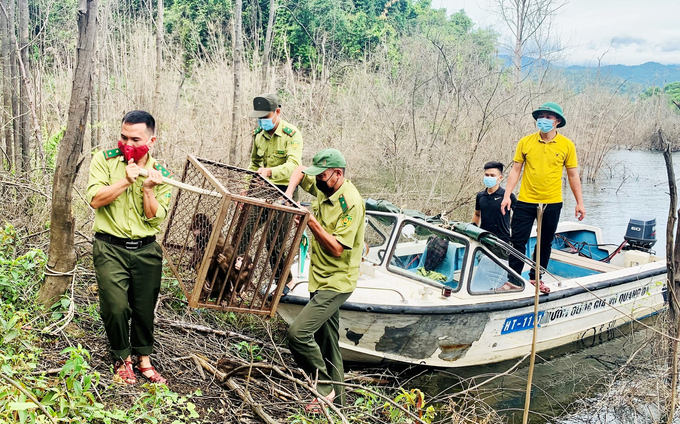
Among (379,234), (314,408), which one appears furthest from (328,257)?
(379,234)

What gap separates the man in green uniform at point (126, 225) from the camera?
139 inches

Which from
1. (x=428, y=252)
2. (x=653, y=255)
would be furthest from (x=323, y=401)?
(x=653, y=255)

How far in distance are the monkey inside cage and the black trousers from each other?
10.7 feet

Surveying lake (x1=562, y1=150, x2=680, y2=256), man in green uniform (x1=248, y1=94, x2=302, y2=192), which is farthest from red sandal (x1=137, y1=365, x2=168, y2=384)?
lake (x1=562, y1=150, x2=680, y2=256)

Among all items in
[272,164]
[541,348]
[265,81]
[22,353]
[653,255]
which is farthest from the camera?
[265,81]

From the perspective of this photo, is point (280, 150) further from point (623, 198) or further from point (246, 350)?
point (623, 198)

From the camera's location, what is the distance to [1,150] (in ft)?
21.4

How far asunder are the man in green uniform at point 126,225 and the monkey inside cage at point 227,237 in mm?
274

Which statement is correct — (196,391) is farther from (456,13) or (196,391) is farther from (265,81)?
(456,13)

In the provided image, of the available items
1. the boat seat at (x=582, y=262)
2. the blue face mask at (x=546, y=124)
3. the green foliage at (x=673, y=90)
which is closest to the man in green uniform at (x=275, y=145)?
the blue face mask at (x=546, y=124)

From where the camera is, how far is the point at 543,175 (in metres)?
6.57

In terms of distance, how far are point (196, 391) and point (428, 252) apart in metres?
3.26

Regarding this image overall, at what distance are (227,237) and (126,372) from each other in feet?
3.62

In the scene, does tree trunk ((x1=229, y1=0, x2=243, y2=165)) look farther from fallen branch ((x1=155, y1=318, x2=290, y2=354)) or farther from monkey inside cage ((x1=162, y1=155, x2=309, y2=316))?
fallen branch ((x1=155, y1=318, x2=290, y2=354))
